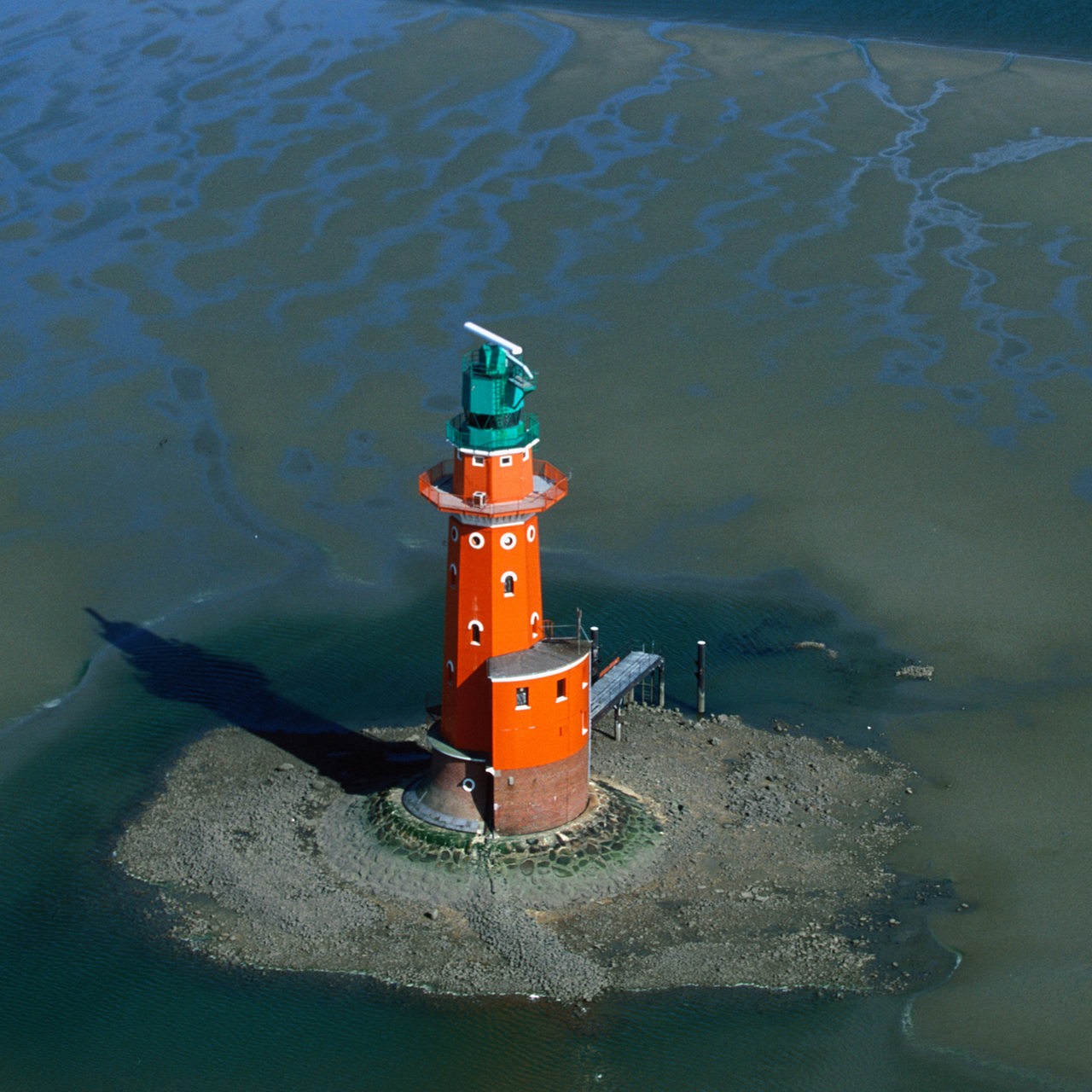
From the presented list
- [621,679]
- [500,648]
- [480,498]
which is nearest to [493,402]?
[480,498]

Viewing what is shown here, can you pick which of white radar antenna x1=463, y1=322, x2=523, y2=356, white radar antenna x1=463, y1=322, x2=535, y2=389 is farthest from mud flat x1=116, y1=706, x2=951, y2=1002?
white radar antenna x1=463, y1=322, x2=523, y2=356

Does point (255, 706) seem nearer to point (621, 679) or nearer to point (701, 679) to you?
point (621, 679)

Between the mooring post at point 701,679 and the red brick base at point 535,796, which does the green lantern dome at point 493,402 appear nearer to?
the red brick base at point 535,796

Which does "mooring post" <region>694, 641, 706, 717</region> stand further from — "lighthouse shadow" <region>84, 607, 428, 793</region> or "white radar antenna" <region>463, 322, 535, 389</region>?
"white radar antenna" <region>463, 322, 535, 389</region>

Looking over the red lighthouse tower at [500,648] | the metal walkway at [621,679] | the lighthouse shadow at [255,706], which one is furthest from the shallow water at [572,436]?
the red lighthouse tower at [500,648]

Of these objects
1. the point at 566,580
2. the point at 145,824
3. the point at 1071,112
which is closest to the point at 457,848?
the point at 145,824
